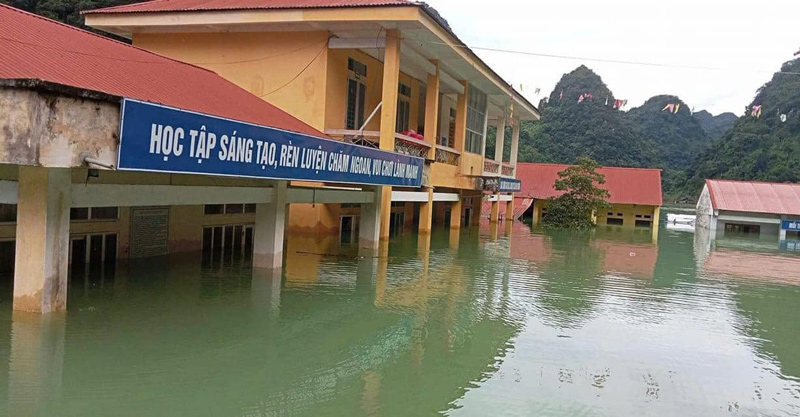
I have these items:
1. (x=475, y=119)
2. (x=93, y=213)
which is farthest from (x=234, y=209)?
(x=475, y=119)

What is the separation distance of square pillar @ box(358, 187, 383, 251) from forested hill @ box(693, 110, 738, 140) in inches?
3797

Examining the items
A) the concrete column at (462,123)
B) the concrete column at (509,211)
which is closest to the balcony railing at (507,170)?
the concrete column at (509,211)

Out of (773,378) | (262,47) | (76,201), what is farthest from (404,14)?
(773,378)

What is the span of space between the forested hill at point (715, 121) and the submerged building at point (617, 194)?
224ft

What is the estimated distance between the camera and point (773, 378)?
7234 millimetres

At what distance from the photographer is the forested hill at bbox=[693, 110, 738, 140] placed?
102125mm

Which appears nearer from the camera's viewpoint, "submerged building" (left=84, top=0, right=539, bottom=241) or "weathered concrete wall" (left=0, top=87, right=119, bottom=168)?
"weathered concrete wall" (left=0, top=87, right=119, bottom=168)

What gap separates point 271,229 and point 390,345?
491 centimetres

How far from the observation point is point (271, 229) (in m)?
11.7

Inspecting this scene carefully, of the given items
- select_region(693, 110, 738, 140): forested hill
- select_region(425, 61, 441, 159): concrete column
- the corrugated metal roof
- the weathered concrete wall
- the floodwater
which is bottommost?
the floodwater

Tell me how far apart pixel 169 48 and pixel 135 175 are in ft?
28.3

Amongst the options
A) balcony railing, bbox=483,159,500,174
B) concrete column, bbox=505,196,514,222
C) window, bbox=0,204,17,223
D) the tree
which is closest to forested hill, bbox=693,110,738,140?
the tree

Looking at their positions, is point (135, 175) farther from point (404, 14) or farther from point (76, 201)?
point (404, 14)

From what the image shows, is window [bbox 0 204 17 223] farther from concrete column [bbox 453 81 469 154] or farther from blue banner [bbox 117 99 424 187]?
concrete column [bbox 453 81 469 154]
